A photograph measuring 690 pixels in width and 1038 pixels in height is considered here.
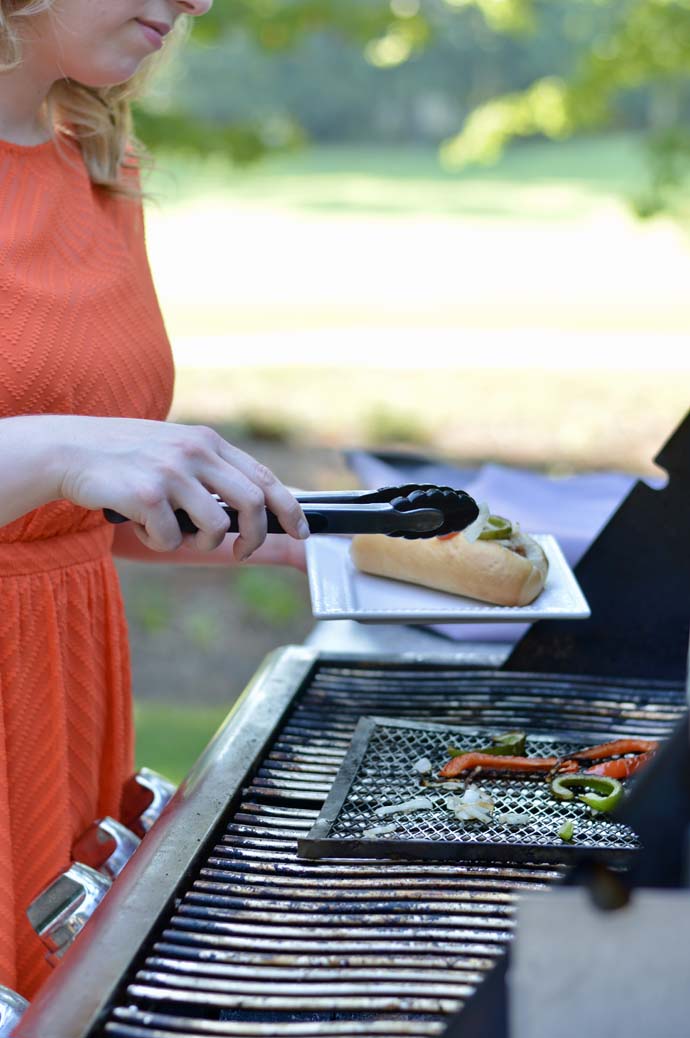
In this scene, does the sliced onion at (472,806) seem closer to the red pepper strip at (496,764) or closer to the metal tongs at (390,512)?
the red pepper strip at (496,764)

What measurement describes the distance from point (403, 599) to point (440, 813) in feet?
1.61

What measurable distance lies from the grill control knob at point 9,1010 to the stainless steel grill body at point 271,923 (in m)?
0.09

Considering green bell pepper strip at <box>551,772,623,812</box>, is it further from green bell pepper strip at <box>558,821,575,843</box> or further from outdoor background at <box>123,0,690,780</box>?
outdoor background at <box>123,0,690,780</box>

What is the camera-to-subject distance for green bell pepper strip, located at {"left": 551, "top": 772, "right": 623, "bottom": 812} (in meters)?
1.55

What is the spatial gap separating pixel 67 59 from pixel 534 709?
1.17 m

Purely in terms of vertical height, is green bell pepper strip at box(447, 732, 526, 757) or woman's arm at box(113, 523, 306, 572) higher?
green bell pepper strip at box(447, 732, 526, 757)

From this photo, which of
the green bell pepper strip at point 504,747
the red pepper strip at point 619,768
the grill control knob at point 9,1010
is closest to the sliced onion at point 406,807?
the green bell pepper strip at point 504,747

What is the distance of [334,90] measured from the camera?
27375 mm

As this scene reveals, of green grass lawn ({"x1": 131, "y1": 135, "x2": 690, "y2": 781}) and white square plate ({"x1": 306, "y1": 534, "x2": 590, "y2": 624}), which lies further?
green grass lawn ({"x1": 131, "y1": 135, "x2": 690, "y2": 781})

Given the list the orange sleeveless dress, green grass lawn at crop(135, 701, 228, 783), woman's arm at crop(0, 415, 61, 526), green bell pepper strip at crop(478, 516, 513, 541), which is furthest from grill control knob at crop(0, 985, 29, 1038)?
green grass lawn at crop(135, 701, 228, 783)

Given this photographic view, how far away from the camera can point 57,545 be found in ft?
5.90

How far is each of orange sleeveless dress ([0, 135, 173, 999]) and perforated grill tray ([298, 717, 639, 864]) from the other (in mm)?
407

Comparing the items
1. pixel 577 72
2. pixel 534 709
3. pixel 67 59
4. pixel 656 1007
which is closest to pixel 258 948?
pixel 656 1007

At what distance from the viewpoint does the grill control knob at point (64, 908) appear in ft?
4.70
